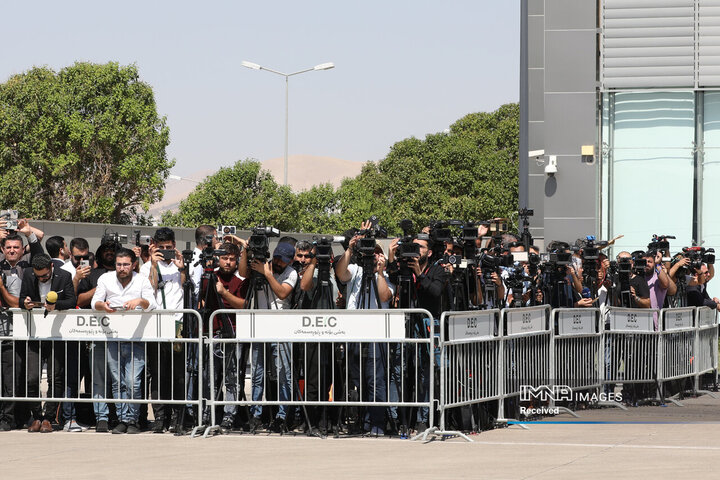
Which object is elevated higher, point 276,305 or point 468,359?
point 276,305

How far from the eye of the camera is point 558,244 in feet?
45.0

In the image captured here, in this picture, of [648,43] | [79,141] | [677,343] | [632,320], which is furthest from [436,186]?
[632,320]

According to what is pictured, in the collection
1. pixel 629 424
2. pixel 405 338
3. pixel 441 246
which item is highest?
pixel 441 246

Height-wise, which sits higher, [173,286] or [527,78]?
[527,78]

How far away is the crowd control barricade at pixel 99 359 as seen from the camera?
11.4 meters

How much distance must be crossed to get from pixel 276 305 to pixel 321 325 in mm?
686

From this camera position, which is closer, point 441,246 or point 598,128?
point 441,246

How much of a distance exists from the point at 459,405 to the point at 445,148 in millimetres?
63784

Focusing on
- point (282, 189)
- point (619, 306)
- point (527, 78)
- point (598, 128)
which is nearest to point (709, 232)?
point (598, 128)

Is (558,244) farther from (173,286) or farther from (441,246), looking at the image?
(173,286)

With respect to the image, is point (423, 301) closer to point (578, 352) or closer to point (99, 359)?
point (578, 352)

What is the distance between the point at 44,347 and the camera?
1173 cm

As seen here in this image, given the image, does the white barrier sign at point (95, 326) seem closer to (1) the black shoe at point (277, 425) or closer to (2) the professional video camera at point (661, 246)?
(1) the black shoe at point (277, 425)

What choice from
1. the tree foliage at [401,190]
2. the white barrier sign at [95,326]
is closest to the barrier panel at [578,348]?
the white barrier sign at [95,326]
